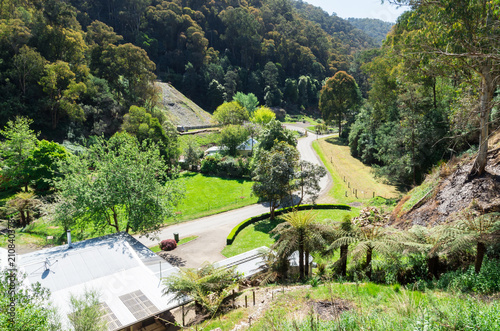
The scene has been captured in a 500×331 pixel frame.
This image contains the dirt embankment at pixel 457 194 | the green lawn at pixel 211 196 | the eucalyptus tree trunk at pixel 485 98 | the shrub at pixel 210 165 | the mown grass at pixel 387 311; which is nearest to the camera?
the mown grass at pixel 387 311

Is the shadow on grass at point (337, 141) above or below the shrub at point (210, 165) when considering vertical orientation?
above

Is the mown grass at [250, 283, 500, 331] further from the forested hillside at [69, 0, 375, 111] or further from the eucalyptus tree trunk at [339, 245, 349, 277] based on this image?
the forested hillside at [69, 0, 375, 111]

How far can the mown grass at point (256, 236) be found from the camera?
21078 mm

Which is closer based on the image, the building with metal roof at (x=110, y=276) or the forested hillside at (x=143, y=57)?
the building with metal roof at (x=110, y=276)

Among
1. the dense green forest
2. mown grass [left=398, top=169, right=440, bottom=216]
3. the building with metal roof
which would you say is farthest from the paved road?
the dense green forest

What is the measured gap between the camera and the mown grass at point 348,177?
1216 inches

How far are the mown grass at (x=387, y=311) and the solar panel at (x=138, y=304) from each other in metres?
4.88

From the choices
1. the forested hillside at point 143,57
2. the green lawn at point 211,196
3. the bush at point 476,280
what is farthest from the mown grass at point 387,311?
the forested hillside at point 143,57

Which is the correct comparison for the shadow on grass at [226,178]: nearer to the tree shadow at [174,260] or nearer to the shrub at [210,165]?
the shrub at [210,165]

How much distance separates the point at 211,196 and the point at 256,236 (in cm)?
1127

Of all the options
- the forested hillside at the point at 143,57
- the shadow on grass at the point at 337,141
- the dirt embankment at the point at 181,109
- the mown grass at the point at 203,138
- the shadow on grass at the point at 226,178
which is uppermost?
the forested hillside at the point at 143,57

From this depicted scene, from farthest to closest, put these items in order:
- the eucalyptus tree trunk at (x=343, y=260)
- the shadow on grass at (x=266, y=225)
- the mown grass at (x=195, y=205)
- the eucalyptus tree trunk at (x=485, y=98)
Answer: the shadow on grass at (x=266, y=225) < the mown grass at (x=195, y=205) < the eucalyptus tree trunk at (x=485, y=98) < the eucalyptus tree trunk at (x=343, y=260)

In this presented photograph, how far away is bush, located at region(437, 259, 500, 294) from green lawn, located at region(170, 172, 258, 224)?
823 inches

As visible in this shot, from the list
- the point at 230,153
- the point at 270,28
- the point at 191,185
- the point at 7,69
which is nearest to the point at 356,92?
the point at 230,153
